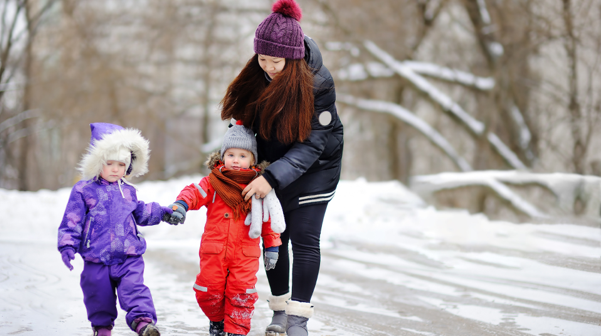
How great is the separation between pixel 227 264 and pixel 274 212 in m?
0.36

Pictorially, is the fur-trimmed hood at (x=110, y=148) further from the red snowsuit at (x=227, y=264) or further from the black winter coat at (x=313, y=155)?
the black winter coat at (x=313, y=155)

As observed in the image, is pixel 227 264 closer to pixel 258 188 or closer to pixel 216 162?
pixel 258 188

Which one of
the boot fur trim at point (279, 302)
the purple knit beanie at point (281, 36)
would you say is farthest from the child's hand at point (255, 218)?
the purple knit beanie at point (281, 36)

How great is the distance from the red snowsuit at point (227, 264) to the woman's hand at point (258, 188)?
0.49 feet

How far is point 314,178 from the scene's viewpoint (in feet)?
11.0

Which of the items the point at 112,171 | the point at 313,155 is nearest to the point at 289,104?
the point at 313,155

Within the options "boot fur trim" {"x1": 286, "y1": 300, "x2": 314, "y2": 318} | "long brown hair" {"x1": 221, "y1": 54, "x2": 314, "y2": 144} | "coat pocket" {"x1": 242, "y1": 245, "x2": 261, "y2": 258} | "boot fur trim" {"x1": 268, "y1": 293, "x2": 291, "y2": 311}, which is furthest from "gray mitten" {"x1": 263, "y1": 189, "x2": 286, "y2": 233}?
"boot fur trim" {"x1": 268, "y1": 293, "x2": 291, "y2": 311}

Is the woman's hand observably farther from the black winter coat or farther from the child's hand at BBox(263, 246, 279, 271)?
the child's hand at BBox(263, 246, 279, 271)

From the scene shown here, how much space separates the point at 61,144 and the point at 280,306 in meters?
20.1

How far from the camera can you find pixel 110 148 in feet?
10.5

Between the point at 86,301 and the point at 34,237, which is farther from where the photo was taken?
the point at 34,237

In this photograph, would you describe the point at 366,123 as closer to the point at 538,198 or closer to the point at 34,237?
the point at 538,198

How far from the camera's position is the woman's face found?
10.5ft

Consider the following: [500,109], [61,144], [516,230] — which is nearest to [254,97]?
[516,230]
